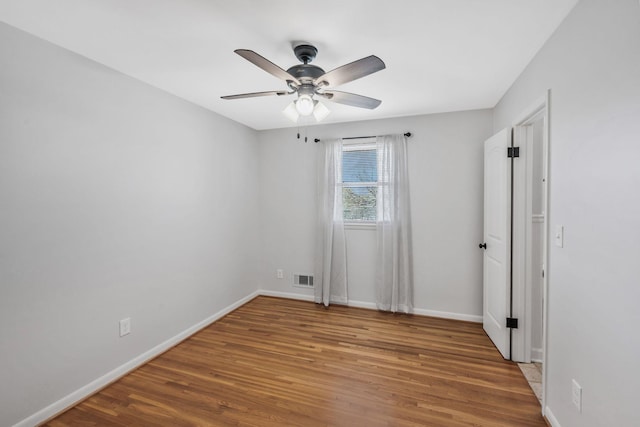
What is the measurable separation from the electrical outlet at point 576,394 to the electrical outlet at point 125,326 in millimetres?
3065

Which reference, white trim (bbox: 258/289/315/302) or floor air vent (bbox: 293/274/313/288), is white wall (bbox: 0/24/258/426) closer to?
white trim (bbox: 258/289/315/302)

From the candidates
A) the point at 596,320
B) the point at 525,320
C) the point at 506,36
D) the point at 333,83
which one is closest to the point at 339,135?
the point at 333,83

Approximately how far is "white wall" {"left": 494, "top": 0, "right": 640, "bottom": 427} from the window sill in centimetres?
208

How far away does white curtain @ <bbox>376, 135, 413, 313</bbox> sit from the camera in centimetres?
345

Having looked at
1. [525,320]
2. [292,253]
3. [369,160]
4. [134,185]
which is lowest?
[525,320]

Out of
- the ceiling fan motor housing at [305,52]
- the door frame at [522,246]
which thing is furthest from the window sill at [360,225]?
the ceiling fan motor housing at [305,52]

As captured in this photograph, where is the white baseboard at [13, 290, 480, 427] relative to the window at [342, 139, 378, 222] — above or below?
below

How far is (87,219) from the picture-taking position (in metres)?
2.04

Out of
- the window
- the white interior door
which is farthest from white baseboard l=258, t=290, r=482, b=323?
the window

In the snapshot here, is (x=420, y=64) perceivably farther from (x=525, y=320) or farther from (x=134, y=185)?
(x=134, y=185)

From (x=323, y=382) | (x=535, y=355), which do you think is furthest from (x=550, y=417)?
(x=323, y=382)

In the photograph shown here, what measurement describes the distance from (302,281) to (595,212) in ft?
10.8

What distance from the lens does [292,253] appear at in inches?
161

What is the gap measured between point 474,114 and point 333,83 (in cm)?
220
